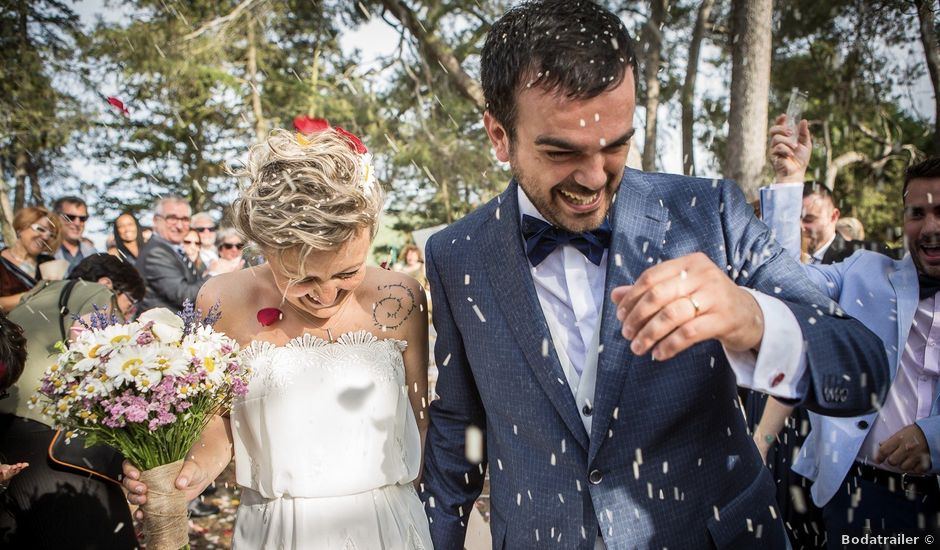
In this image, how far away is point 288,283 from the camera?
2.49m

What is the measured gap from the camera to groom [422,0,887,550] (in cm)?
181

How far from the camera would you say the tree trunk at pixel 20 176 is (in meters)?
18.8

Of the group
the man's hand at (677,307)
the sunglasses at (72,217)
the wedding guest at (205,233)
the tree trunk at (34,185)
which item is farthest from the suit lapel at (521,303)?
the tree trunk at (34,185)

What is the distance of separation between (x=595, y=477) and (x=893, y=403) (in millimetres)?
1791

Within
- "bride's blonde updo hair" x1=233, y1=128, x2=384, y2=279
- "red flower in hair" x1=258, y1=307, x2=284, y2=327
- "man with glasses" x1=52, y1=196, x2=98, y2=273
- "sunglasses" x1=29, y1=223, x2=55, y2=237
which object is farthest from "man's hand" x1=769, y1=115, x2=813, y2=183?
"man with glasses" x1=52, y1=196, x2=98, y2=273

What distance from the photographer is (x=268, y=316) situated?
2.72 m

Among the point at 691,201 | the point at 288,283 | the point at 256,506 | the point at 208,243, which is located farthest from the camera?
the point at 208,243

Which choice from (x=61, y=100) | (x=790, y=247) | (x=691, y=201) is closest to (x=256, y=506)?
(x=691, y=201)

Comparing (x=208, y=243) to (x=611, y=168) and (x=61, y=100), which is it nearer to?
(x=611, y=168)

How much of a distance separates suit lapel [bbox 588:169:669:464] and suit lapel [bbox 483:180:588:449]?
94 mm

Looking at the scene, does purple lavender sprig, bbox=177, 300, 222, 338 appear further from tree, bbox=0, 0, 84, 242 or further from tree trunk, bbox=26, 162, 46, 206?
tree trunk, bbox=26, 162, 46, 206

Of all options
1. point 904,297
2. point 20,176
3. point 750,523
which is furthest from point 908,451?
point 20,176

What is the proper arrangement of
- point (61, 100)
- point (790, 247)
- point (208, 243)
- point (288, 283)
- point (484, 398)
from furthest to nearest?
point (61, 100) < point (208, 243) < point (790, 247) < point (288, 283) < point (484, 398)

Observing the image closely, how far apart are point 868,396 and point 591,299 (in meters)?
0.77
